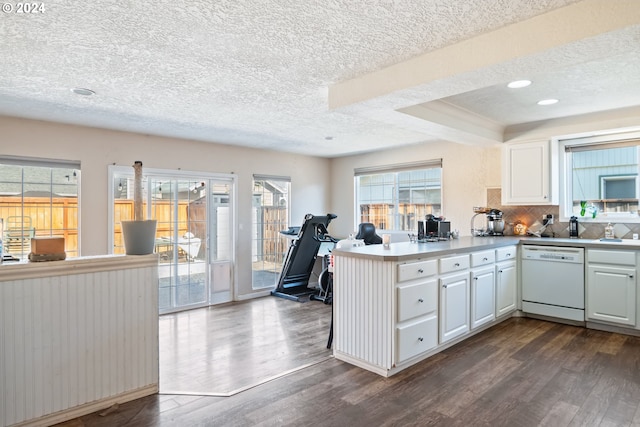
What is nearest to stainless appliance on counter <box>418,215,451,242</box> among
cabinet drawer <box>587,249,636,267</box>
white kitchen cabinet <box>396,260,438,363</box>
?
white kitchen cabinet <box>396,260,438,363</box>

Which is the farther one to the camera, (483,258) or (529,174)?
(529,174)

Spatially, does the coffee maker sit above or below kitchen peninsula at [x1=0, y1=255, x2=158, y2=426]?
above

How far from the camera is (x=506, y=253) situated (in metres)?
4.20

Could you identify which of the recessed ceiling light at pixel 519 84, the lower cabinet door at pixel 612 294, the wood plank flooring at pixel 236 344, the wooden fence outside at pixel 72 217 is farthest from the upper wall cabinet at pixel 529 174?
the wooden fence outside at pixel 72 217

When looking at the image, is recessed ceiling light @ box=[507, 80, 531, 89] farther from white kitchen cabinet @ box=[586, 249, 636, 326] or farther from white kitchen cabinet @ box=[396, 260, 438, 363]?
white kitchen cabinet @ box=[586, 249, 636, 326]

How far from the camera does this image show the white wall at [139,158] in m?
3.97

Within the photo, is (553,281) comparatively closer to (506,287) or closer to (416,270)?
(506,287)

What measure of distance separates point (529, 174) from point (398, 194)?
1.99m

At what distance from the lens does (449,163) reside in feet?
17.5

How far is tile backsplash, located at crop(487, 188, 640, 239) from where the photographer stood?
167 inches

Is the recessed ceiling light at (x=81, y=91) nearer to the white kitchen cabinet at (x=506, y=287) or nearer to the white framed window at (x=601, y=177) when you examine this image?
the white kitchen cabinet at (x=506, y=287)

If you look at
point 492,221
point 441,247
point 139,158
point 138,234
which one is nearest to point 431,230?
point 441,247

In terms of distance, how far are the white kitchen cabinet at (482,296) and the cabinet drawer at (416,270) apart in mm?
737

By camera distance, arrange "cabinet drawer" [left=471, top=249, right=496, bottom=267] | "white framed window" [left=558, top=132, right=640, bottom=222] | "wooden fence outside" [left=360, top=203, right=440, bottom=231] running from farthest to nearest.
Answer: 1. "wooden fence outside" [left=360, top=203, right=440, bottom=231]
2. "white framed window" [left=558, top=132, right=640, bottom=222]
3. "cabinet drawer" [left=471, top=249, right=496, bottom=267]
